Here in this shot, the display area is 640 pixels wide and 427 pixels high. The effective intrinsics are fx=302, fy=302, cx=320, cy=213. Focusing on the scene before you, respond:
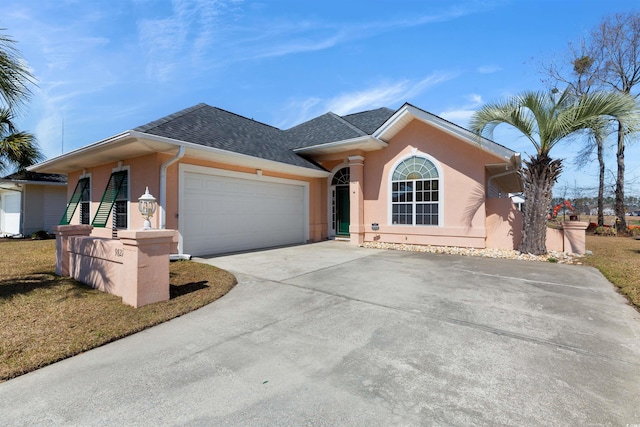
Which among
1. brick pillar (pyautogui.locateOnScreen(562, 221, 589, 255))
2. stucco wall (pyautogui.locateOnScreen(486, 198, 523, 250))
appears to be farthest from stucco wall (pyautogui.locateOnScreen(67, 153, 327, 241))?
brick pillar (pyautogui.locateOnScreen(562, 221, 589, 255))

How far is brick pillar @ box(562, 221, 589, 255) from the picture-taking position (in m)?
9.67

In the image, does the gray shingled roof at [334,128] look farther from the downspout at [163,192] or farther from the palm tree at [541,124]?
the downspout at [163,192]

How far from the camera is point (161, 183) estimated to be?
336 inches

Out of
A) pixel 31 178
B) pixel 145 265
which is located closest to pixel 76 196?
pixel 31 178

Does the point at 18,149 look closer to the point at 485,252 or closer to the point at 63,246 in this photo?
the point at 63,246

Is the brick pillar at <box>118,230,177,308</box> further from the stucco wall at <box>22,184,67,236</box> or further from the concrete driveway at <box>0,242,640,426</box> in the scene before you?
the stucco wall at <box>22,184,67,236</box>

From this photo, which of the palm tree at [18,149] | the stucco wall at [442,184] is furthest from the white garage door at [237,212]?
the palm tree at [18,149]

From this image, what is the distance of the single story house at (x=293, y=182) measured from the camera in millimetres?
9062

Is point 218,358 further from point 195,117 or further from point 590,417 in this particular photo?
point 195,117

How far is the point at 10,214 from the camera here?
19.6m

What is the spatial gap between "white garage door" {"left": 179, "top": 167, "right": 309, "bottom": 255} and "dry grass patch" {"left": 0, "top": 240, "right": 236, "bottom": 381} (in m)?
2.66

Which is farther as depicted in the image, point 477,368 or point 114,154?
point 114,154

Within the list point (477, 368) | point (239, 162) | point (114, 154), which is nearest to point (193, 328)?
point (477, 368)

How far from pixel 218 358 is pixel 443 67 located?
40.9ft
